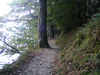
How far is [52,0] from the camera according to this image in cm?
1245

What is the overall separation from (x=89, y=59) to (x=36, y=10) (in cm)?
1133

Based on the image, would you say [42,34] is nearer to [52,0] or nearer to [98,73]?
[52,0]

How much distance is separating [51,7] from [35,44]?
3.82m

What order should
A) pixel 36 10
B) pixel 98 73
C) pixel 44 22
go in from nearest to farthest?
pixel 98 73
pixel 44 22
pixel 36 10

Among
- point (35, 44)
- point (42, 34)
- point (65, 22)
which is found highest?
point (65, 22)

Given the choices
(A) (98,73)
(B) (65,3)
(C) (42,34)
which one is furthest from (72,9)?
(A) (98,73)

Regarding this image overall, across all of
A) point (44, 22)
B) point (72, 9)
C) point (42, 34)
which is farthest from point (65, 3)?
point (42, 34)

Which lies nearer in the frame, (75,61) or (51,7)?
(75,61)

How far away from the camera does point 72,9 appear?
37.2 feet

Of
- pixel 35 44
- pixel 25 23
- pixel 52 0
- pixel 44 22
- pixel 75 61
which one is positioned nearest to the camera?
pixel 75 61

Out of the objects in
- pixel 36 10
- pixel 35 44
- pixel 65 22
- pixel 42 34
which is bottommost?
pixel 35 44

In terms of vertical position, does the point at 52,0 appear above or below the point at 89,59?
above

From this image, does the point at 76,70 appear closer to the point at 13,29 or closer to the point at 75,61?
the point at 75,61

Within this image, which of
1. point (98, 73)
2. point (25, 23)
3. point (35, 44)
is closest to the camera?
point (98, 73)
